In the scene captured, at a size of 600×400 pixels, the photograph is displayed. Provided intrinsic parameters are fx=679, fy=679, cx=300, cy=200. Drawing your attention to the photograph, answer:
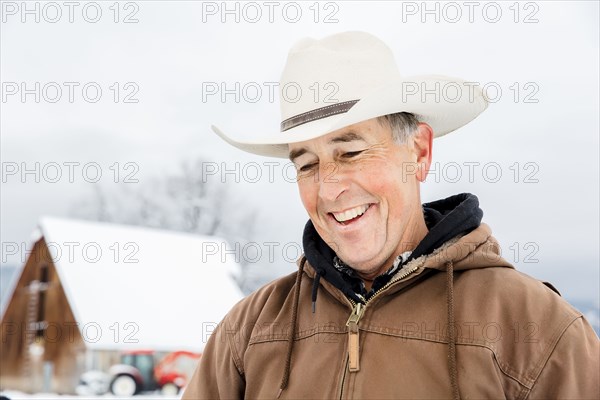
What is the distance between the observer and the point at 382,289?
66.0 inches

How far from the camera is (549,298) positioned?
1.57 m

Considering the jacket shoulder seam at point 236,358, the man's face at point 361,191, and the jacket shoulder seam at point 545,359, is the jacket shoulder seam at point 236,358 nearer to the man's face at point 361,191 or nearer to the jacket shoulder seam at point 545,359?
the man's face at point 361,191

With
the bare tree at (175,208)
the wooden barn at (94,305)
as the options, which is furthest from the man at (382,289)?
the bare tree at (175,208)

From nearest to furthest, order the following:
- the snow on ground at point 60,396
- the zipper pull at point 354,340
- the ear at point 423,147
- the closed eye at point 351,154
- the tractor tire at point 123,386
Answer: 1. the zipper pull at point 354,340
2. the closed eye at point 351,154
3. the ear at point 423,147
4. the snow on ground at point 60,396
5. the tractor tire at point 123,386

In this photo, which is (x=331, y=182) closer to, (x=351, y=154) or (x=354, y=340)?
(x=351, y=154)

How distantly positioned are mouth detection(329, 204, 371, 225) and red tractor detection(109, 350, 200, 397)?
4.36 m

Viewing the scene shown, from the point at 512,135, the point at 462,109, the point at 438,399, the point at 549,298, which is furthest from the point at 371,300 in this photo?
the point at 512,135

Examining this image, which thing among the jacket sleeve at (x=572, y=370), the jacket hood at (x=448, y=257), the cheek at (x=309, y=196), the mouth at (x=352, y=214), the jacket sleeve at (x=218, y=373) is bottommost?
the jacket sleeve at (x=218, y=373)

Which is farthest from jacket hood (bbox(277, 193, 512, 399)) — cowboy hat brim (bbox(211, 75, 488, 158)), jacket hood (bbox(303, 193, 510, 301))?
cowboy hat brim (bbox(211, 75, 488, 158))

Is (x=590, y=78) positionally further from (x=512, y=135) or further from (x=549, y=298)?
(x=549, y=298)

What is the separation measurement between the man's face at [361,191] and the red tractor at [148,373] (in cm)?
433

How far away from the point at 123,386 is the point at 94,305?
72 cm

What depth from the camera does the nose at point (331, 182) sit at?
1.71 metres

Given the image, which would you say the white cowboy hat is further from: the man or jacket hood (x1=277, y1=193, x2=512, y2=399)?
jacket hood (x1=277, y1=193, x2=512, y2=399)
